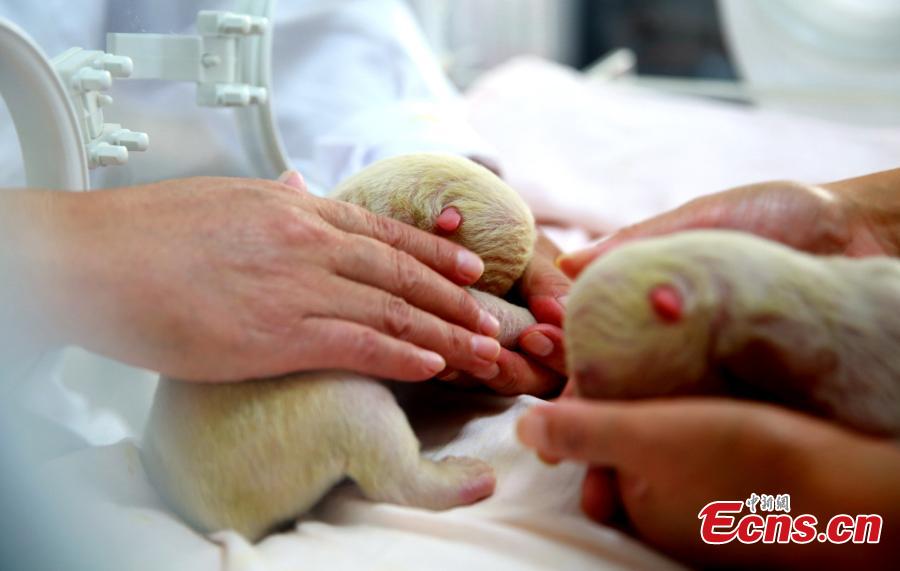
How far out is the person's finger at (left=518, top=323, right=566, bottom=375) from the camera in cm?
80

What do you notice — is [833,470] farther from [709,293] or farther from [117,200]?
[117,200]

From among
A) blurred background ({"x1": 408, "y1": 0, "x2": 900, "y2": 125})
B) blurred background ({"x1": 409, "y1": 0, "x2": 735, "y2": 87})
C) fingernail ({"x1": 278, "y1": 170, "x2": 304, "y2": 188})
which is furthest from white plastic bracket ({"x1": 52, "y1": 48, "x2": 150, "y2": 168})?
blurred background ({"x1": 409, "y1": 0, "x2": 735, "y2": 87})

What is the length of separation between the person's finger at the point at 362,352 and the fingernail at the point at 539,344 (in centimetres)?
15

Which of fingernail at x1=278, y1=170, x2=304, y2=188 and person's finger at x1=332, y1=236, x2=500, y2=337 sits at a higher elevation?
fingernail at x1=278, y1=170, x2=304, y2=188

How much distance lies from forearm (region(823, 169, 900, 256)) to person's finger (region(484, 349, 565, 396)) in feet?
0.95

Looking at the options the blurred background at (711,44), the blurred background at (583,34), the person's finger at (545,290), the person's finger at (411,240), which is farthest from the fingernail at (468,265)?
the blurred background at (583,34)

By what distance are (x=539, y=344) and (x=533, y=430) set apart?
0.23 m

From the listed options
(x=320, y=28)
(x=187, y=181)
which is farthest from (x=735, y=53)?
(x=187, y=181)

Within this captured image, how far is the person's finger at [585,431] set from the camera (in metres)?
0.53

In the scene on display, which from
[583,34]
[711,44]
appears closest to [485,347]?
Result: [711,44]

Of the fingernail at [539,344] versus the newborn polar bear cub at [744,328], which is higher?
the newborn polar bear cub at [744,328]

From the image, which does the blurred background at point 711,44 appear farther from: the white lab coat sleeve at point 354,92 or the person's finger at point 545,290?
the person's finger at point 545,290

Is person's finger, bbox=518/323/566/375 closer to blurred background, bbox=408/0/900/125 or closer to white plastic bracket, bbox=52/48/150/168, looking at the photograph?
white plastic bracket, bbox=52/48/150/168

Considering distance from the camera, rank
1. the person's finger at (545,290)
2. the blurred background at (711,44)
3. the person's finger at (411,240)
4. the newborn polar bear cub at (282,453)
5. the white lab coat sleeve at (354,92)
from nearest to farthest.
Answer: the newborn polar bear cub at (282,453)
the person's finger at (411,240)
the person's finger at (545,290)
the white lab coat sleeve at (354,92)
the blurred background at (711,44)
